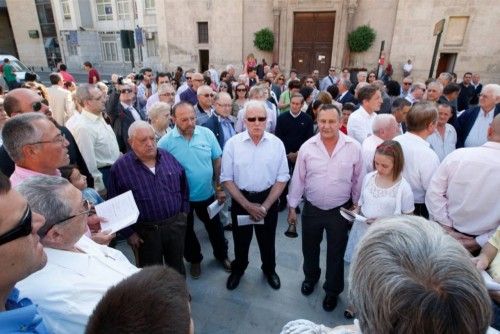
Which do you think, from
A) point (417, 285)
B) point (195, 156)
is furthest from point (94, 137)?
point (417, 285)

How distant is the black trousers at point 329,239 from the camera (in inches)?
111

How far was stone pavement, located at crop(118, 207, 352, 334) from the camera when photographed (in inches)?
110

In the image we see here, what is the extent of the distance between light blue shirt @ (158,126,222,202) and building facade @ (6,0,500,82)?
1477cm

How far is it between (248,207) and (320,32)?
1703 centimetres

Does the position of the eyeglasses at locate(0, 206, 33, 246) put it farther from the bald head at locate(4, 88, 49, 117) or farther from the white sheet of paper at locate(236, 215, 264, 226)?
the bald head at locate(4, 88, 49, 117)

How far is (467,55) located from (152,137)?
17.7 metres

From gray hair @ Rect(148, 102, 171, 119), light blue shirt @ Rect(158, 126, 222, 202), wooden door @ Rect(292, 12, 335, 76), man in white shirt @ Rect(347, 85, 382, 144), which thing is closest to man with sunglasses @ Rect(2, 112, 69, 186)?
light blue shirt @ Rect(158, 126, 222, 202)

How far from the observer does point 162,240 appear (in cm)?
278

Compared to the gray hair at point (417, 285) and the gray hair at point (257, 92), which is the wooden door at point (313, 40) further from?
the gray hair at point (417, 285)


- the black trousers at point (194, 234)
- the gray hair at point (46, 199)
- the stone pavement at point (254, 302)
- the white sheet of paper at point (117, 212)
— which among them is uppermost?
the gray hair at point (46, 199)

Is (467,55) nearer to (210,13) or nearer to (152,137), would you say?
(210,13)

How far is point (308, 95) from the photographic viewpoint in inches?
255

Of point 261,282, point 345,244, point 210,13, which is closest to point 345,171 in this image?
point 345,244

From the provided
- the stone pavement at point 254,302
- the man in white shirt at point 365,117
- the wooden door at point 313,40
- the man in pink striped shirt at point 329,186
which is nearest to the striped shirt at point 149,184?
the stone pavement at point 254,302
